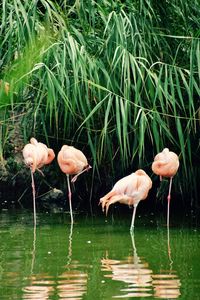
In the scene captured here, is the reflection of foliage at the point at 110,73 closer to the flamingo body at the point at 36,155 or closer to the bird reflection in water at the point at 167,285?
the flamingo body at the point at 36,155

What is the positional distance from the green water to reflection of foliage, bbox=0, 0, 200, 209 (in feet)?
2.43

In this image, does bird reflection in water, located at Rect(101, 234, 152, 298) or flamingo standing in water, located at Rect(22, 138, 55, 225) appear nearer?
bird reflection in water, located at Rect(101, 234, 152, 298)

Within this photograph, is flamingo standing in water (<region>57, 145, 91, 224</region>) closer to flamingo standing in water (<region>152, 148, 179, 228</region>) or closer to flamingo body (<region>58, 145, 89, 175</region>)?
flamingo body (<region>58, 145, 89, 175</region>)

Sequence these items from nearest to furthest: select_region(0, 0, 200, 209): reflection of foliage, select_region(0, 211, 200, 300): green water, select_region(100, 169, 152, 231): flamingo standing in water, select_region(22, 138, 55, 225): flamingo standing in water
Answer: select_region(0, 211, 200, 300): green water → select_region(100, 169, 152, 231): flamingo standing in water → select_region(0, 0, 200, 209): reflection of foliage → select_region(22, 138, 55, 225): flamingo standing in water

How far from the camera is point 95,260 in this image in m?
7.55

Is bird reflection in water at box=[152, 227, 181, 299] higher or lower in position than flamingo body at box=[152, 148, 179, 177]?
lower

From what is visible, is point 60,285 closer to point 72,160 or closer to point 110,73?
point 72,160

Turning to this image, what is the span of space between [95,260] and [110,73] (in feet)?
8.34

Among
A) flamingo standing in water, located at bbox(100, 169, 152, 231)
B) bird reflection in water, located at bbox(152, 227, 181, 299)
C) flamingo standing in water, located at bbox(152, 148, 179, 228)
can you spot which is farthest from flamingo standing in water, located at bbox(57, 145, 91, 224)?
bird reflection in water, located at bbox(152, 227, 181, 299)

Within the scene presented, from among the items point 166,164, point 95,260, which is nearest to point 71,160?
point 166,164

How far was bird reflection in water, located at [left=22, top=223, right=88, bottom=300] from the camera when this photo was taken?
6.23 m

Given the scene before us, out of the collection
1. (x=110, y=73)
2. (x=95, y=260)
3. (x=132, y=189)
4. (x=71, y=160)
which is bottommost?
(x=95, y=260)

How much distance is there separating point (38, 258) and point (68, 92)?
2.19 meters

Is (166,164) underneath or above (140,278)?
above
